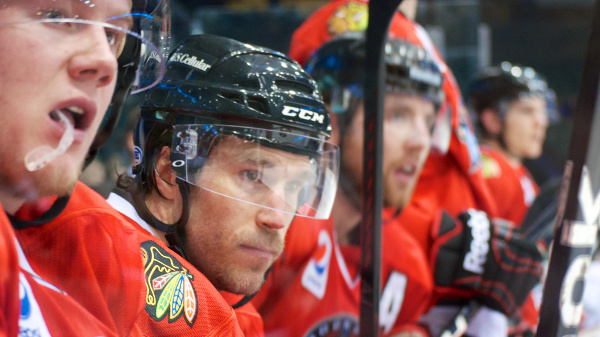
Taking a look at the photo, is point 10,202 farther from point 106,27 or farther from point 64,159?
point 106,27

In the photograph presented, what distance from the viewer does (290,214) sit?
25.5 inches

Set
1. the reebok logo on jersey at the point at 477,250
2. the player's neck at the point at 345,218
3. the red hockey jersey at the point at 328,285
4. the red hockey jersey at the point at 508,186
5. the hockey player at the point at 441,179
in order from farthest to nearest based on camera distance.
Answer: the red hockey jersey at the point at 508,186 < the reebok logo on jersey at the point at 477,250 < the hockey player at the point at 441,179 < the player's neck at the point at 345,218 < the red hockey jersey at the point at 328,285

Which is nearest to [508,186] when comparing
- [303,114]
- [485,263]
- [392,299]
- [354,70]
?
[485,263]

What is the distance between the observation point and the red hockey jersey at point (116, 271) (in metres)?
0.46

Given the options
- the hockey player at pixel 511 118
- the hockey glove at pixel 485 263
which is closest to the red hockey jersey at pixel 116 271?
the hockey glove at pixel 485 263

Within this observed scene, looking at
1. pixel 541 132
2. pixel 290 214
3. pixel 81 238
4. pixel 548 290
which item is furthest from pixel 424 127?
pixel 541 132

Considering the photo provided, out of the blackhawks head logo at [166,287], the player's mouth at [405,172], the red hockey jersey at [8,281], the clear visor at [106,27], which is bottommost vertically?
the player's mouth at [405,172]

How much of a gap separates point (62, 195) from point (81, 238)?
4 cm

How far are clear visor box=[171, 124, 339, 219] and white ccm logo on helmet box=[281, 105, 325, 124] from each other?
0.07ft

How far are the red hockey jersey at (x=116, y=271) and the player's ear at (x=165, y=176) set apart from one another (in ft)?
0.16

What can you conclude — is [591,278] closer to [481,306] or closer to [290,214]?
[481,306]

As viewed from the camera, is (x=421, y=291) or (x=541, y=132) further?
(x=541, y=132)

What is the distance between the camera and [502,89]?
1.96 m

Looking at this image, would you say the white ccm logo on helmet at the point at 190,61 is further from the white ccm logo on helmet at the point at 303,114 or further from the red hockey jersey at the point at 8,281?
the red hockey jersey at the point at 8,281
